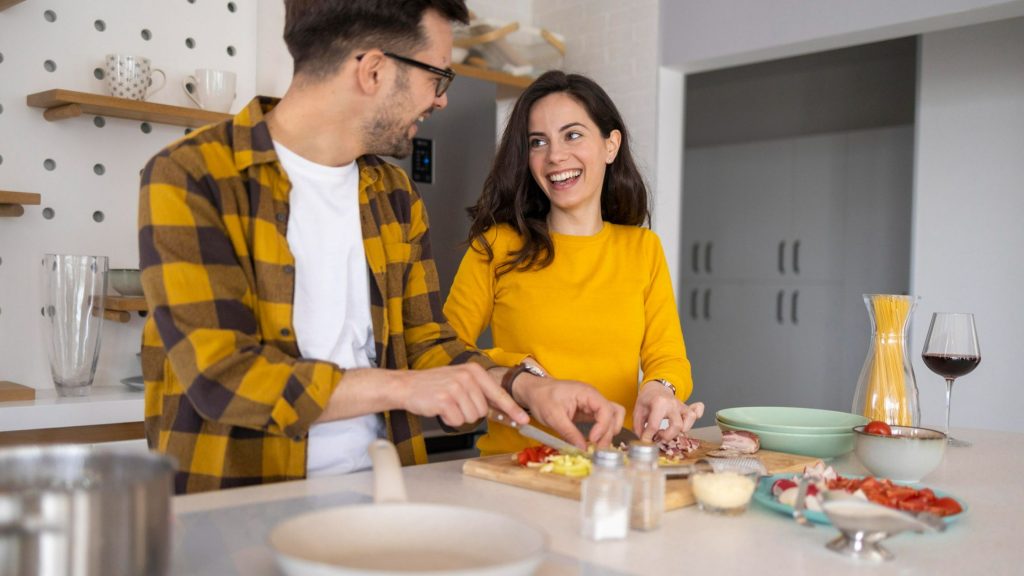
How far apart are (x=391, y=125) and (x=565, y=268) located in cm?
75

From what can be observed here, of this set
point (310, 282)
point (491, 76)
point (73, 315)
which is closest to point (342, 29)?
point (310, 282)

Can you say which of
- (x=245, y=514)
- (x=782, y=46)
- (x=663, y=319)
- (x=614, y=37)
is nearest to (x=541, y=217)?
(x=663, y=319)

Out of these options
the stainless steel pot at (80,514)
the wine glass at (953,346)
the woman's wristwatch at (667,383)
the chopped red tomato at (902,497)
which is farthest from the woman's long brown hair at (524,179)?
the stainless steel pot at (80,514)

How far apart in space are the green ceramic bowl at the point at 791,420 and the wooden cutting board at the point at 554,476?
73 mm

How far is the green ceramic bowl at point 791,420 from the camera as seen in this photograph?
5.37 ft

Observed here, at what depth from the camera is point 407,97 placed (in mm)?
1569

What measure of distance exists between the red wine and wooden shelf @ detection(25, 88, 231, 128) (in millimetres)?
2281

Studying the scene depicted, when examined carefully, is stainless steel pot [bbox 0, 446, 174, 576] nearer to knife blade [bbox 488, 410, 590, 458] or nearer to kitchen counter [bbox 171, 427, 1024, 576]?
kitchen counter [bbox 171, 427, 1024, 576]

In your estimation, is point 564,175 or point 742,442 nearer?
point 742,442

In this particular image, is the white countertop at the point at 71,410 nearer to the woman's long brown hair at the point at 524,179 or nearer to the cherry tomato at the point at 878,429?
the woman's long brown hair at the point at 524,179

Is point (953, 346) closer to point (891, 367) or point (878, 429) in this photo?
point (891, 367)

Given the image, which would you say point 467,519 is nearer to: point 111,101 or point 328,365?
point 328,365

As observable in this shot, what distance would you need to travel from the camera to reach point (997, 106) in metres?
4.13

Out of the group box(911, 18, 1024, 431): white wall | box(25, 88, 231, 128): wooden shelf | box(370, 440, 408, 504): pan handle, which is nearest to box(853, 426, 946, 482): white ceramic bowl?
box(370, 440, 408, 504): pan handle
